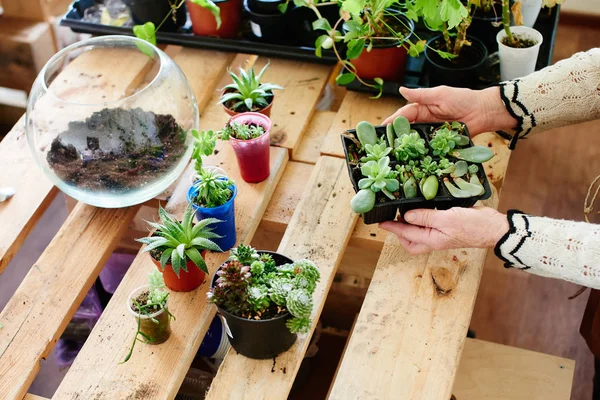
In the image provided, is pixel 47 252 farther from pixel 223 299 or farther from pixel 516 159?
pixel 516 159

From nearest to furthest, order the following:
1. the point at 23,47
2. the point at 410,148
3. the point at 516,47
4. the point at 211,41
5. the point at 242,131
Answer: the point at 410,148
the point at 242,131
the point at 516,47
the point at 211,41
the point at 23,47

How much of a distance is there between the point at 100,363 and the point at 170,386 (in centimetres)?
14

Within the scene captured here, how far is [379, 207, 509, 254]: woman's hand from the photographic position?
1243 millimetres

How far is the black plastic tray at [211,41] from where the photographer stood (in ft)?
6.04

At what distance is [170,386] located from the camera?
1.17 metres

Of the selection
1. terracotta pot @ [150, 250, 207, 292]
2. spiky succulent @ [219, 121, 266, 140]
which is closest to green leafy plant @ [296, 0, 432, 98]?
spiky succulent @ [219, 121, 266, 140]

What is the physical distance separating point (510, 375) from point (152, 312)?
34.1 inches

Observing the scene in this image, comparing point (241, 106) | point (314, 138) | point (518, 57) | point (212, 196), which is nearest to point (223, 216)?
point (212, 196)

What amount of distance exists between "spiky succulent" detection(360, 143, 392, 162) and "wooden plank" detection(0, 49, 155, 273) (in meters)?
0.62

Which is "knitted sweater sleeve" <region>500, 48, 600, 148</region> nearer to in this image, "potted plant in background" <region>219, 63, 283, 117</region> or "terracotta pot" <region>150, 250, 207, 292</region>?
"potted plant in background" <region>219, 63, 283, 117</region>

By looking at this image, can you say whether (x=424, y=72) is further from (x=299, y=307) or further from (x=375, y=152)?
(x=299, y=307)

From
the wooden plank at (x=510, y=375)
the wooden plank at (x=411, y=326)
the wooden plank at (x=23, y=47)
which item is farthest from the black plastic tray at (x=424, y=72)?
the wooden plank at (x=23, y=47)

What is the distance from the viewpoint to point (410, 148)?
1.31 metres

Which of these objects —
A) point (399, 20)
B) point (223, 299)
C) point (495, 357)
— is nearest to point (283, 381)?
point (223, 299)
